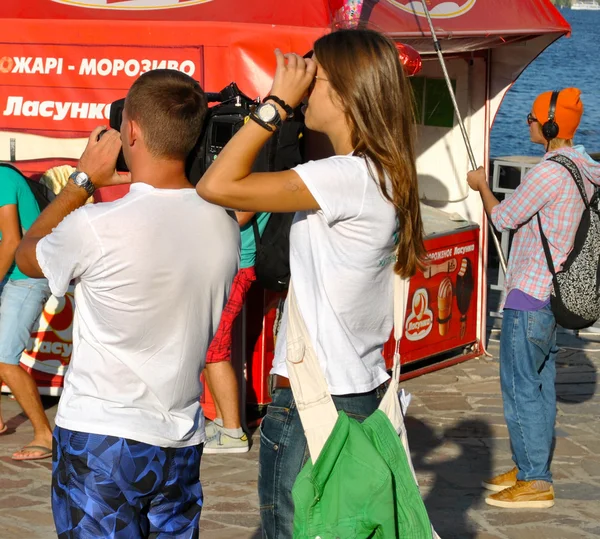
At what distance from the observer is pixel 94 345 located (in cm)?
278

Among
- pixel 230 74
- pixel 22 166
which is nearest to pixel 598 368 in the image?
pixel 230 74

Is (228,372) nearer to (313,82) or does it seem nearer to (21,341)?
(21,341)

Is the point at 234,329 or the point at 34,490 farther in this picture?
the point at 234,329

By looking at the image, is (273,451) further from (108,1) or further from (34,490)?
(108,1)

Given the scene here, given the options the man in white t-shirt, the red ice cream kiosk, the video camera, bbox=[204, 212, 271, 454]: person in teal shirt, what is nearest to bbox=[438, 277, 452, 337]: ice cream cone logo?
the red ice cream kiosk

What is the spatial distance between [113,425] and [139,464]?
0.42ft

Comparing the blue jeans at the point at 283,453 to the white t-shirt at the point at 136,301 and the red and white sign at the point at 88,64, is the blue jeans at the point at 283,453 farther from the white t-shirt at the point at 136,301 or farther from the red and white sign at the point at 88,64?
the red and white sign at the point at 88,64

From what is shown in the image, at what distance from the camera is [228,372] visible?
5.92m

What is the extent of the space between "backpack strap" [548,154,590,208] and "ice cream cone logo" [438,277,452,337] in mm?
2842

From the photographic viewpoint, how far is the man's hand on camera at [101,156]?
2.91 m

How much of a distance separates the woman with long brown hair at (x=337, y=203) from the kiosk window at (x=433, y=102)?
5.43 metres

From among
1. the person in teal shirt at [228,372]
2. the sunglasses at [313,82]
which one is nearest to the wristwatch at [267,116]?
the sunglasses at [313,82]

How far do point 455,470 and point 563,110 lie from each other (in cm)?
202

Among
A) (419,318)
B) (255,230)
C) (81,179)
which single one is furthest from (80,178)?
(419,318)
